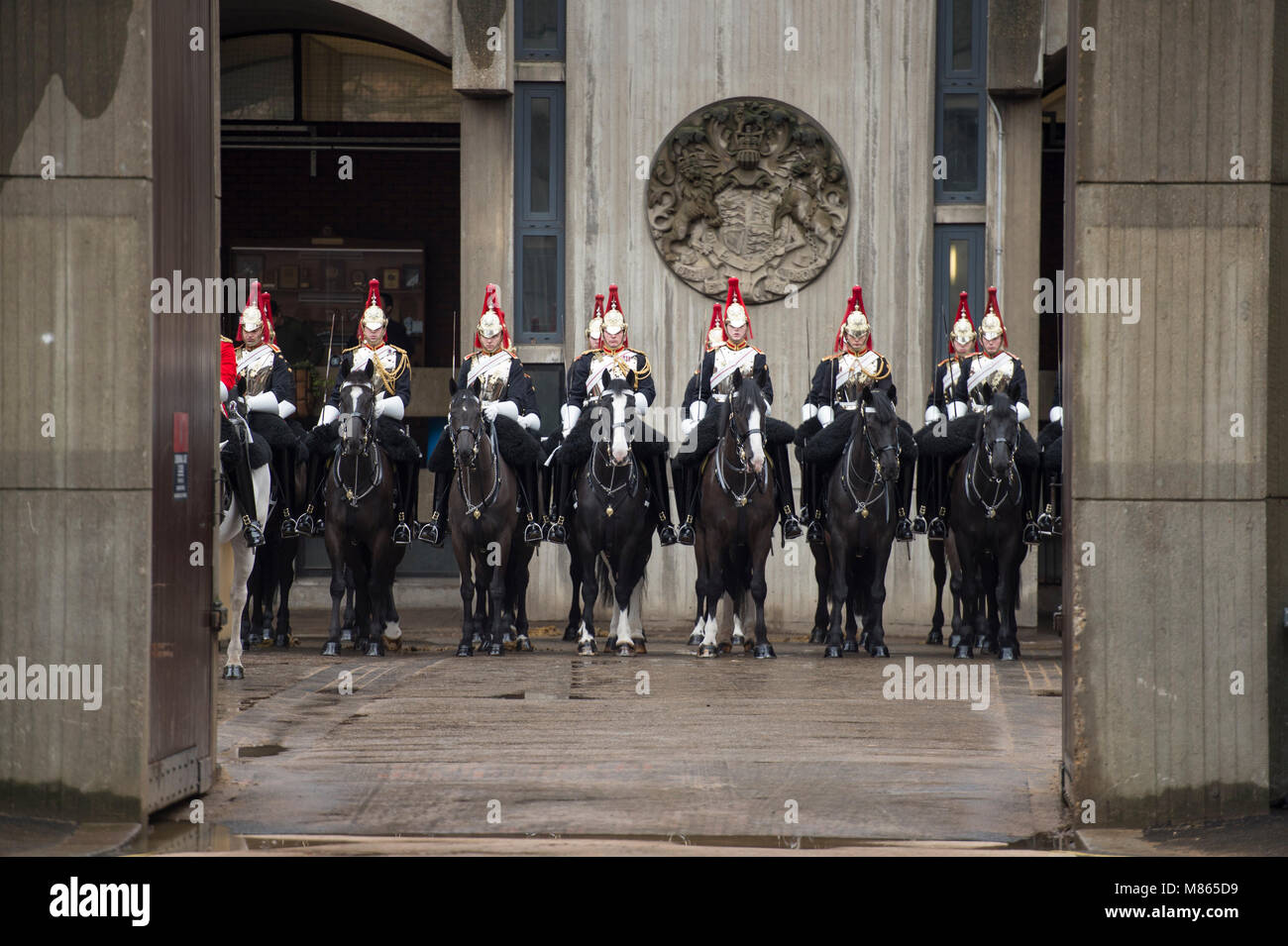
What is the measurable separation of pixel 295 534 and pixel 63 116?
9488 mm

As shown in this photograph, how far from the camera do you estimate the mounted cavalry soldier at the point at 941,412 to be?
54.2 ft

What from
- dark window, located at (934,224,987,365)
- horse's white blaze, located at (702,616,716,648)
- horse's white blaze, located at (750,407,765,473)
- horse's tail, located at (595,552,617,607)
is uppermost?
dark window, located at (934,224,987,365)

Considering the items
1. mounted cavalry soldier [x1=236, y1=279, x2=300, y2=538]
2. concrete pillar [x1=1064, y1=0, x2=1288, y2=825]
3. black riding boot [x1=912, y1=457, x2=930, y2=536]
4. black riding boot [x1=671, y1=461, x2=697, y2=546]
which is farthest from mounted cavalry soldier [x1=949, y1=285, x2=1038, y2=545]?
concrete pillar [x1=1064, y1=0, x2=1288, y2=825]

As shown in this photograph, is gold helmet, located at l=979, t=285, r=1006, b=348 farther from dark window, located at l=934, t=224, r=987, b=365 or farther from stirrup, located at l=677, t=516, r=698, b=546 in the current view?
stirrup, located at l=677, t=516, r=698, b=546

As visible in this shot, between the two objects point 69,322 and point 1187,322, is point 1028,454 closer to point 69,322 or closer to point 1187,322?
point 1187,322

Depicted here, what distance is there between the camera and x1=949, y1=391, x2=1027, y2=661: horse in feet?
51.2

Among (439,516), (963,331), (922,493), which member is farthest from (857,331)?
(439,516)

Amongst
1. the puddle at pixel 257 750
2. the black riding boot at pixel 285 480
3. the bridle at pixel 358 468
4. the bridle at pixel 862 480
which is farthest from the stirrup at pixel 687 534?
the puddle at pixel 257 750

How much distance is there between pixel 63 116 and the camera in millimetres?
7434

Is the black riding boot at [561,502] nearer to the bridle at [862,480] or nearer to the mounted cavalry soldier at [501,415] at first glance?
the mounted cavalry soldier at [501,415]

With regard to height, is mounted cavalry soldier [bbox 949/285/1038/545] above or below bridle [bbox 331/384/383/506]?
above

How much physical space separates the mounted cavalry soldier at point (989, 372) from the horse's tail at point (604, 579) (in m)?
3.37

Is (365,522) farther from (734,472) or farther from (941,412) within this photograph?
(941,412)

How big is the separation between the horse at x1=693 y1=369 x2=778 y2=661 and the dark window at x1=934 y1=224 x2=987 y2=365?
456 cm
